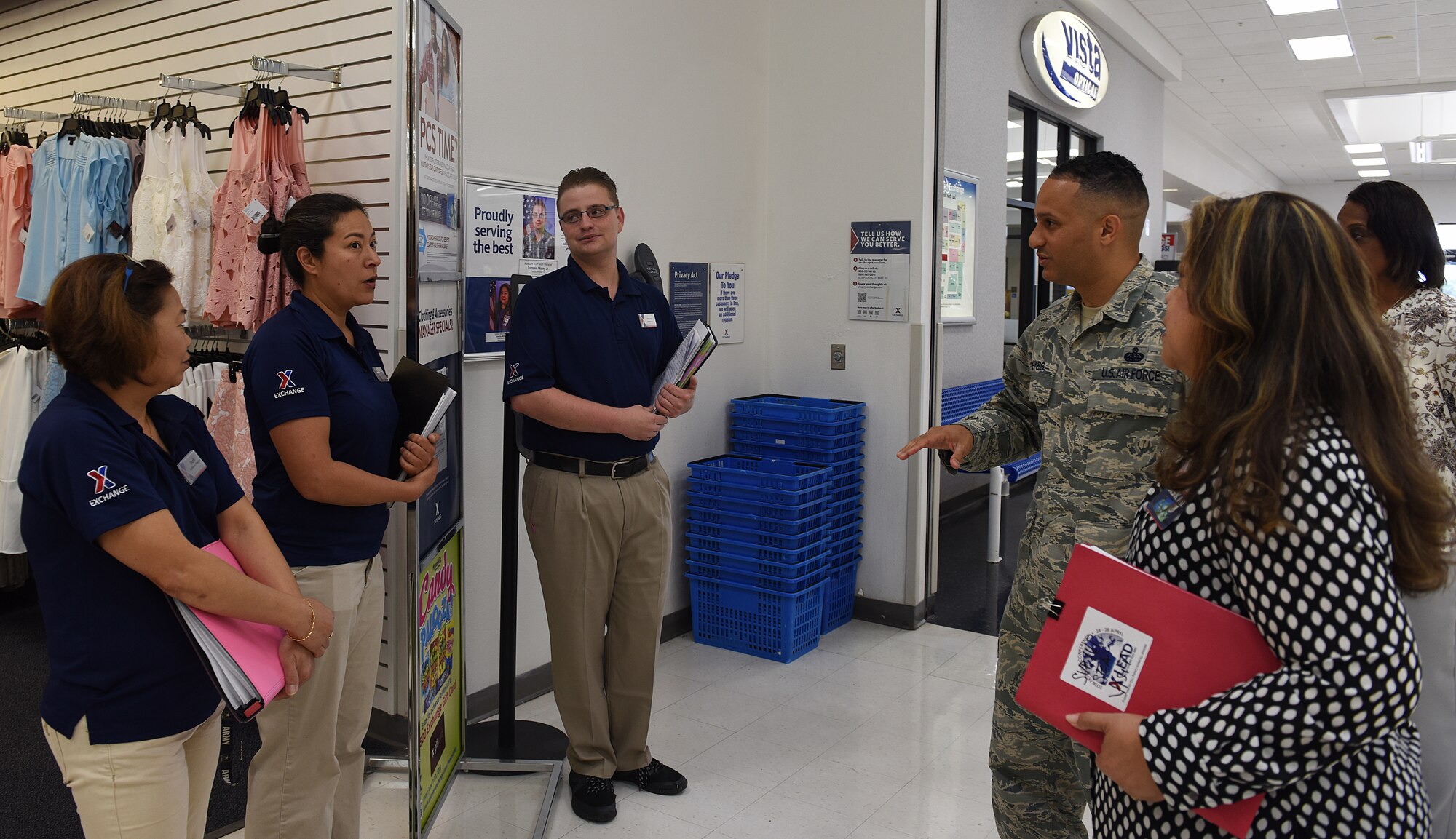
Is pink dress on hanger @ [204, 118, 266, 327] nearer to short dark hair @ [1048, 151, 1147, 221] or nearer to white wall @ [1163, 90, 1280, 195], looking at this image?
short dark hair @ [1048, 151, 1147, 221]

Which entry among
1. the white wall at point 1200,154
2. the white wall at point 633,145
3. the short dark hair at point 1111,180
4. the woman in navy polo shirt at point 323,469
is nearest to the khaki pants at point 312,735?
the woman in navy polo shirt at point 323,469

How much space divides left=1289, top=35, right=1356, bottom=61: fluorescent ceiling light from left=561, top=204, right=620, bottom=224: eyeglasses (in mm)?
9302

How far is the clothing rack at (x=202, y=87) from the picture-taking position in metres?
3.57

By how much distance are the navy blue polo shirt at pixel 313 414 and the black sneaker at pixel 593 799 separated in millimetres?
1106

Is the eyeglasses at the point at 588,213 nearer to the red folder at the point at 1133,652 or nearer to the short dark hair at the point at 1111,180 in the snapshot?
the short dark hair at the point at 1111,180

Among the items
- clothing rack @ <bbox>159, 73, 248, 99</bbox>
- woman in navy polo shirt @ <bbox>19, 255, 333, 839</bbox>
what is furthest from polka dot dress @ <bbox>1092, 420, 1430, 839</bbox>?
clothing rack @ <bbox>159, 73, 248, 99</bbox>

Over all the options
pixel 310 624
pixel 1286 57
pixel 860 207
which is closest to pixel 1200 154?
pixel 1286 57

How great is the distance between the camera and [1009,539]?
6.94 m

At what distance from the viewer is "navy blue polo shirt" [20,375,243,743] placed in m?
1.67

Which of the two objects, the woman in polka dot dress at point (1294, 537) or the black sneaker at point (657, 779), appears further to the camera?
the black sneaker at point (657, 779)

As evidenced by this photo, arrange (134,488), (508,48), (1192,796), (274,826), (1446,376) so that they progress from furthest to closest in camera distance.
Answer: (508,48) → (1446,376) → (274,826) → (134,488) → (1192,796)

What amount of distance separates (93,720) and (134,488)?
0.40 meters

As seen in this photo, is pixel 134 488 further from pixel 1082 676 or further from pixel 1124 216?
pixel 1124 216

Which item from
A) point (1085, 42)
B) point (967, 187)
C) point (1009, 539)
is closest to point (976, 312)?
point (967, 187)
